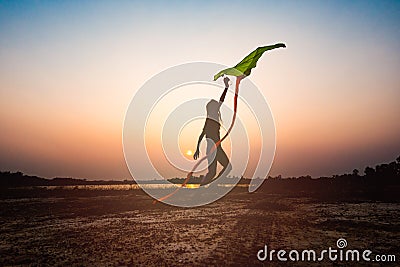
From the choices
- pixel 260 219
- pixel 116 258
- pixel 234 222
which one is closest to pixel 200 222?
pixel 234 222

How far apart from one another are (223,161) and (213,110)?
31cm

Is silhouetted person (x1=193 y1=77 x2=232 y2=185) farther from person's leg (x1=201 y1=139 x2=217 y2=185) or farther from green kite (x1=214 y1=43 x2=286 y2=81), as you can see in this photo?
green kite (x1=214 y1=43 x2=286 y2=81)

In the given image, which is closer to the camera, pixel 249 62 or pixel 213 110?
pixel 249 62

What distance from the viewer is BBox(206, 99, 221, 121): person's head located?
4.54 feet

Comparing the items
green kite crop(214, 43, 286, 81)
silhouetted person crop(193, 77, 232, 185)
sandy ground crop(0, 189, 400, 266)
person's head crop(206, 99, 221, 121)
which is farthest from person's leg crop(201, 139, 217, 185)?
sandy ground crop(0, 189, 400, 266)

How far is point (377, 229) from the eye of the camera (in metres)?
8.38

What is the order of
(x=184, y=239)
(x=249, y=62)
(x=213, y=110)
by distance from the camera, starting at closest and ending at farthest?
(x=249, y=62) → (x=213, y=110) → (x=184, y=239)

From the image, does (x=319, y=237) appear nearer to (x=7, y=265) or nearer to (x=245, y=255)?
(x=245, y=255)

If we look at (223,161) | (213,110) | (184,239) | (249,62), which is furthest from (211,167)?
(184,239)

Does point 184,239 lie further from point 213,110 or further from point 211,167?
point 213,110

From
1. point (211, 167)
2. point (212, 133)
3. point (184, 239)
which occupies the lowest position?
point (184, 239)

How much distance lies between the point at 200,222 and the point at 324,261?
511 centimetres

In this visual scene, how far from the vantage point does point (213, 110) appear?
1.41 m

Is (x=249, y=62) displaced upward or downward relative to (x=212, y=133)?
upward
